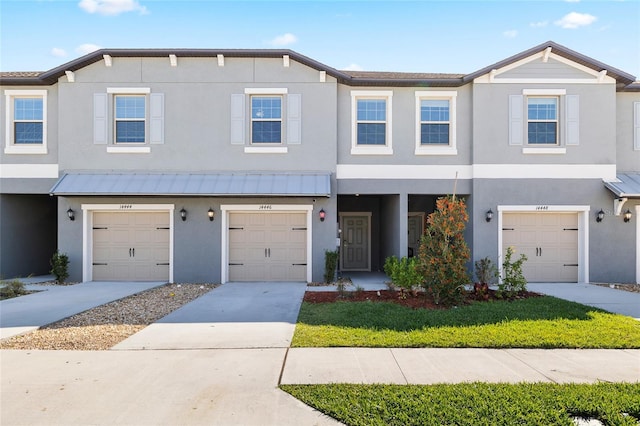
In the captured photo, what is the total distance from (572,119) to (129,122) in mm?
14099

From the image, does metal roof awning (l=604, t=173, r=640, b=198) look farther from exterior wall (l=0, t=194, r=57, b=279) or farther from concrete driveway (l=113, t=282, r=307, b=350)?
exterior wall (l=0, t=194, r=57, b=279)

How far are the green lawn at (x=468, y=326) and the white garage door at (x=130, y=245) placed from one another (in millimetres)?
6407

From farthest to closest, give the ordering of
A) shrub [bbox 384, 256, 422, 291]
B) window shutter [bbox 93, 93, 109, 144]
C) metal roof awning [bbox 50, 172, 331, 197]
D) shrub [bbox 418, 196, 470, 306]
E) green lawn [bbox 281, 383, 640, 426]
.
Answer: window shutter [bbox 93, 93, 109, 144] → metal roof awning [bbox 50, 172, 331, 197] → shrub [bbox 384, 256, 422, 291] → shrub [bbox 418, 196, 470, 306] → green lawn [bbox 281, 383, 640, 426]

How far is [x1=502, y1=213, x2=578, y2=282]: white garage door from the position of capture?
43.0 feet

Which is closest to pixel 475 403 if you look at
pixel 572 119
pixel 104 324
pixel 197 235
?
pixel 104 324

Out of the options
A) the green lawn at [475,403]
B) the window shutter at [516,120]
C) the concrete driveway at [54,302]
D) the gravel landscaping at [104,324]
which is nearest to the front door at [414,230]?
the window shutter at [516,120]

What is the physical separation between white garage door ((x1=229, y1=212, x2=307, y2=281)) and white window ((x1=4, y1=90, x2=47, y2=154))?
6750mm

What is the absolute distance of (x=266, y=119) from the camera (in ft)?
42.7

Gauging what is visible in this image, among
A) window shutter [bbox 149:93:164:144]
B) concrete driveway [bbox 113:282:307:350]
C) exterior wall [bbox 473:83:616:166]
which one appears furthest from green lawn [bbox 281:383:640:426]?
window shutter [bbox 149:93:164:144]

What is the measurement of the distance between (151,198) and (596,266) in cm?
1435

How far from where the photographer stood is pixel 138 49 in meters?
12.6

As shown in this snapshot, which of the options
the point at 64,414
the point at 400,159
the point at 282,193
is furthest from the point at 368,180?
the point at 64,414

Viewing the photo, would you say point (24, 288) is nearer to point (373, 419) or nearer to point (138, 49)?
point (138, 49)

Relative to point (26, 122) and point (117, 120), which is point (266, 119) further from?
point (26, 122)
